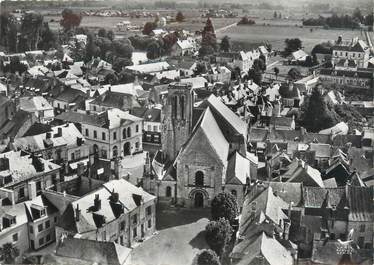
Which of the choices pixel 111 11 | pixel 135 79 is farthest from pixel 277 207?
pixel 135 79

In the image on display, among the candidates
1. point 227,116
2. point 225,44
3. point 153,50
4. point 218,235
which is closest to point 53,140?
point 227,116

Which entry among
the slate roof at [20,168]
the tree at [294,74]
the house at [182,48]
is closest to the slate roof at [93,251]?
the slate roof at [20,168]

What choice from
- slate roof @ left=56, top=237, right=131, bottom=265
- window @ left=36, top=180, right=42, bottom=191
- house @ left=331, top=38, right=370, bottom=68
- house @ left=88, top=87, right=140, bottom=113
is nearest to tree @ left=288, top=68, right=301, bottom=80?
house @ left=331, top=38, right=370, bottom=68

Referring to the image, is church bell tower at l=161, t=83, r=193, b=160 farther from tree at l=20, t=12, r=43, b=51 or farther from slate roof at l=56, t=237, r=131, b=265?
tree at l=20, t=12, r=43, b=51

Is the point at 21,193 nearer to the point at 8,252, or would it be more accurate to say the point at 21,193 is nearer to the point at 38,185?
the point at 38,185

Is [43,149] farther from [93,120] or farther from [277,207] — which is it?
[277,207]

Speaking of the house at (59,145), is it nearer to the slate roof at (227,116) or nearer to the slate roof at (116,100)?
the slate roof at (116,100)
